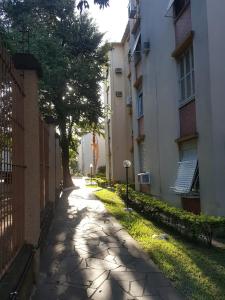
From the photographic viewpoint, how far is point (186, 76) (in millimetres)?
11453

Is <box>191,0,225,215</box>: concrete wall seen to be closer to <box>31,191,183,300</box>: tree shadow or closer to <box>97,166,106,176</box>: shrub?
<box>31,191,183,300</box>: tree shadow

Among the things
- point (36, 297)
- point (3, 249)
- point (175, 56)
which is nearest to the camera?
point (3, 249)

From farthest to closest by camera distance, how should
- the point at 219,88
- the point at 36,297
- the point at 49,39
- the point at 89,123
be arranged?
1. the point at 89,123
2. the point at 49,39
3. the point at 219,88
4. the point at 36,297

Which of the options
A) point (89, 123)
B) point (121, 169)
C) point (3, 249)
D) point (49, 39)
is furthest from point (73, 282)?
point (121, 169)

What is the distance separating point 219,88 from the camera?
30.0ft

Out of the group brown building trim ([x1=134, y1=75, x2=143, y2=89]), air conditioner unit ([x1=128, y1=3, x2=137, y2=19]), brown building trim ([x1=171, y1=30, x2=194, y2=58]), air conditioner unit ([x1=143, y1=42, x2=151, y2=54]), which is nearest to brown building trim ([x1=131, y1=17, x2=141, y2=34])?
air conditioner unit ([x1=128, y1=3, x2=137, y2=19])

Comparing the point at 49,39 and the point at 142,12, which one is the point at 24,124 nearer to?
the point at 142,12

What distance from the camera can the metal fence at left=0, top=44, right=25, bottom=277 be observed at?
154 inches

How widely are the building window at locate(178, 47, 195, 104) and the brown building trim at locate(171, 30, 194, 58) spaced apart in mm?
124

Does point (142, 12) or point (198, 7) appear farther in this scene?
point (142, 12)

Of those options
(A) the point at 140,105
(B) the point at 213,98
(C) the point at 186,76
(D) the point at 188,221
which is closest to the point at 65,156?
(A) the point at 140,105

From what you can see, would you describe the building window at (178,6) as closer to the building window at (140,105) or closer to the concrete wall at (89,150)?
the building window at (140,105)

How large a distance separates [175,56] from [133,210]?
5.34 metres

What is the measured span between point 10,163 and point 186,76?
8120 mm
